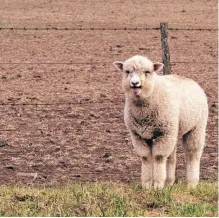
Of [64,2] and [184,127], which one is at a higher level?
[64,2]

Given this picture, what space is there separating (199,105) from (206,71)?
9846 millimetres

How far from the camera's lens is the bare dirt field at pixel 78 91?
9.92m

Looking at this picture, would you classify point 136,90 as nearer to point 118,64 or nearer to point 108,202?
point 118,64

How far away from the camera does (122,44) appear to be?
2377 centimetres

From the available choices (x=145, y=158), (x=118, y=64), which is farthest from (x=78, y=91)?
(x=145, y=158)

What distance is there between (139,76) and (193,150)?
148cm

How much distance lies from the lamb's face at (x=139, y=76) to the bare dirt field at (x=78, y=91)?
2.02m

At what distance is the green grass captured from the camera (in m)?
6.11

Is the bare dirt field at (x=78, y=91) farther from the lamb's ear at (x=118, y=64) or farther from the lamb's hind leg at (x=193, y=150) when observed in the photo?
the lamb's ear at (x=118, y=64)

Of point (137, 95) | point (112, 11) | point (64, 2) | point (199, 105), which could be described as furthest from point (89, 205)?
point (64, 2)

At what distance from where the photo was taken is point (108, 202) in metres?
6.41

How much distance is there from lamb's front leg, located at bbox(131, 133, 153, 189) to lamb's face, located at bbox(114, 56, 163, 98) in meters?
0.52

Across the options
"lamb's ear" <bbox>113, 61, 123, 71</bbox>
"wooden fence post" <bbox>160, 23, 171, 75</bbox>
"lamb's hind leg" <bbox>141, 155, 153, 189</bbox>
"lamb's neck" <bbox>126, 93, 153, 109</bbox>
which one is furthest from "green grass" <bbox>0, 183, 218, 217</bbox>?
"wooden fence post" <bbox>160, 23, 171, 75</bbox>

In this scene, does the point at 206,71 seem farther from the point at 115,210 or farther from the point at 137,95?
A: the point at 115,210
